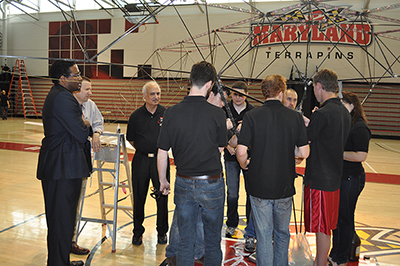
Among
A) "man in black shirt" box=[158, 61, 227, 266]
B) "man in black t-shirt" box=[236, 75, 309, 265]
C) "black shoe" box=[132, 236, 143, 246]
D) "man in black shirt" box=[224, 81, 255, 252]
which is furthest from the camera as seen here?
"man in black shirt" box=[224, 81, 255, 252]

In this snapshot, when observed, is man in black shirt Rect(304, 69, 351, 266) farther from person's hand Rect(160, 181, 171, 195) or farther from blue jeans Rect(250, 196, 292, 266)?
person's hand Rect(160, 181, 171, 195)

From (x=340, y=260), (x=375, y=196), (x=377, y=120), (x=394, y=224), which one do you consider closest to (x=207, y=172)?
(x=340, y=260)

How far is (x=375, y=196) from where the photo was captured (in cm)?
524

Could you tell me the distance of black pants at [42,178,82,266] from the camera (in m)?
2.51

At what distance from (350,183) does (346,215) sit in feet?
0.96

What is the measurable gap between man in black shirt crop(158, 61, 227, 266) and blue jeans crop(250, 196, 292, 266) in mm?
324

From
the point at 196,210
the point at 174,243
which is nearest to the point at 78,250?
the point at 174,243

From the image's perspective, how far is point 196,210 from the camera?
2230mm

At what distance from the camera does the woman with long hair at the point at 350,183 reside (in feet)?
9.37

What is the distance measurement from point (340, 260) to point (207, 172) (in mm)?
→ 1707

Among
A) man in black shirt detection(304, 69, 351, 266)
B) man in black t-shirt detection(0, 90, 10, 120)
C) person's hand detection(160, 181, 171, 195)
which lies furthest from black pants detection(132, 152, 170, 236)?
man in black t-shirt detection(0, 90, 10, 120)

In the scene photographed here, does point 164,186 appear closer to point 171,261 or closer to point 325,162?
point 171,261

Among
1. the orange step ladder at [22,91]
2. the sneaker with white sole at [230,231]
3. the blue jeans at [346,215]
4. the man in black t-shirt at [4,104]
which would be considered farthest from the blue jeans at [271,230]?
the man in black t-shirt at [4,104]

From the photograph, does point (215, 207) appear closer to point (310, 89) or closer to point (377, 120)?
point (310, 89)
